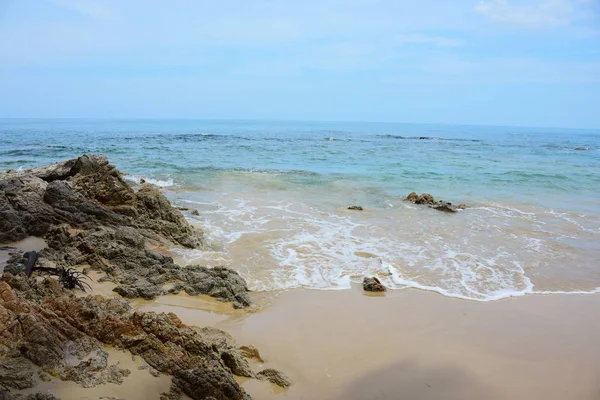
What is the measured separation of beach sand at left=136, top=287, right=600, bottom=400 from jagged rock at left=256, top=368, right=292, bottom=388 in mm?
92

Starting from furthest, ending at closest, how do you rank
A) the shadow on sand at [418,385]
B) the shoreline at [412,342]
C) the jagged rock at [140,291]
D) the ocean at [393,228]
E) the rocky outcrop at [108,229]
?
1. the ocean at [393,228]
2. the rocky outcrop at [108,229]
3. the jagged rock at [140,291]
4. the shoreline at [412,342]
5. the shadow on sand at [418,385]

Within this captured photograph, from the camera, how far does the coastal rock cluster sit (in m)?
3.27

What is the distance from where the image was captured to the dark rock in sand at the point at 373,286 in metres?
6.32

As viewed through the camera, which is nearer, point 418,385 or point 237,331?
point 418,385

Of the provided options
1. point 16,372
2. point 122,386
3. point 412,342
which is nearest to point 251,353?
point 122,386

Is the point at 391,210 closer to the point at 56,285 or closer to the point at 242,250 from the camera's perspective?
the point at 242,250

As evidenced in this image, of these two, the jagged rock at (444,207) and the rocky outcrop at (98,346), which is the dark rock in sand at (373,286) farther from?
the jagged rock at (444,207)

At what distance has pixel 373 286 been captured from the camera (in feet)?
20.8

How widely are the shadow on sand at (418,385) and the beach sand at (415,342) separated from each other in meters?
0.01

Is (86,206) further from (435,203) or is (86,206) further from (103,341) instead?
(435,203)

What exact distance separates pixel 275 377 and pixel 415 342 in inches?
74.0

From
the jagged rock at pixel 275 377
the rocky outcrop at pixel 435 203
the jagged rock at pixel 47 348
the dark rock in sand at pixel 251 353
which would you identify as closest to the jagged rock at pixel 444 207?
the rocky outcrop at pixel 435 203

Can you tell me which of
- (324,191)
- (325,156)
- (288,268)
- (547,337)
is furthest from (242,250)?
(325,156)

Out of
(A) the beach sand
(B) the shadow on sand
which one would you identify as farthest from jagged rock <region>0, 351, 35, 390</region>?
(B) the shadow on sand
